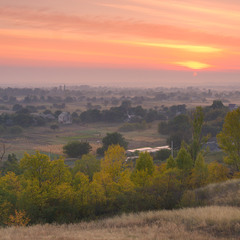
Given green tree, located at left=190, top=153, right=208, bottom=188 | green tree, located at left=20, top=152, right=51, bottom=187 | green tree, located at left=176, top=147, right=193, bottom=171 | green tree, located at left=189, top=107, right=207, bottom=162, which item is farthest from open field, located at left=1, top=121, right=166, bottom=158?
green tree, located at left=20, top=152, right=51, bottom=187

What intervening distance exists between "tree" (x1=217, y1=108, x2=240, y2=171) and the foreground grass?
42.0 ft

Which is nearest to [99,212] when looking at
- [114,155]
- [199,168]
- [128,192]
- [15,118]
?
[128,192]

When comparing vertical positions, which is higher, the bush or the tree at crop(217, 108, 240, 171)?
the tree at crop(217, 108, 240, 171)

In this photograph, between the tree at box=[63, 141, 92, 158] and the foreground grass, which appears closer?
the foreground grass

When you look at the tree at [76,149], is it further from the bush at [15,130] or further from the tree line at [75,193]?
the bush at [15,130]

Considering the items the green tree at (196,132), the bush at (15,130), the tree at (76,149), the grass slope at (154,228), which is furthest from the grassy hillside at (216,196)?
the bush at (15,130)

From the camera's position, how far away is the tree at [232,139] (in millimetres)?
A: 28594

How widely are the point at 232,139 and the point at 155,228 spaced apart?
1680cm

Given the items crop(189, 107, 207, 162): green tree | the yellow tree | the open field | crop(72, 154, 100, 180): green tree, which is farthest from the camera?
the open field

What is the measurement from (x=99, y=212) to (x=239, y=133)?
1518 centimetres

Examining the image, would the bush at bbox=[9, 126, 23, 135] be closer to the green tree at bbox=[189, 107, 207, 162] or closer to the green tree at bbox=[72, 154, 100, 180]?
the green tree at bbox=[72, 154, 100, 180]

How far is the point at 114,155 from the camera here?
2609 centimetres

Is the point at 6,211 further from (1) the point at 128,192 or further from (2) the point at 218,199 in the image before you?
(2) the point at 218,199

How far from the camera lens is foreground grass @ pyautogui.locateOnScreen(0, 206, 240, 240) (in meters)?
13.8
